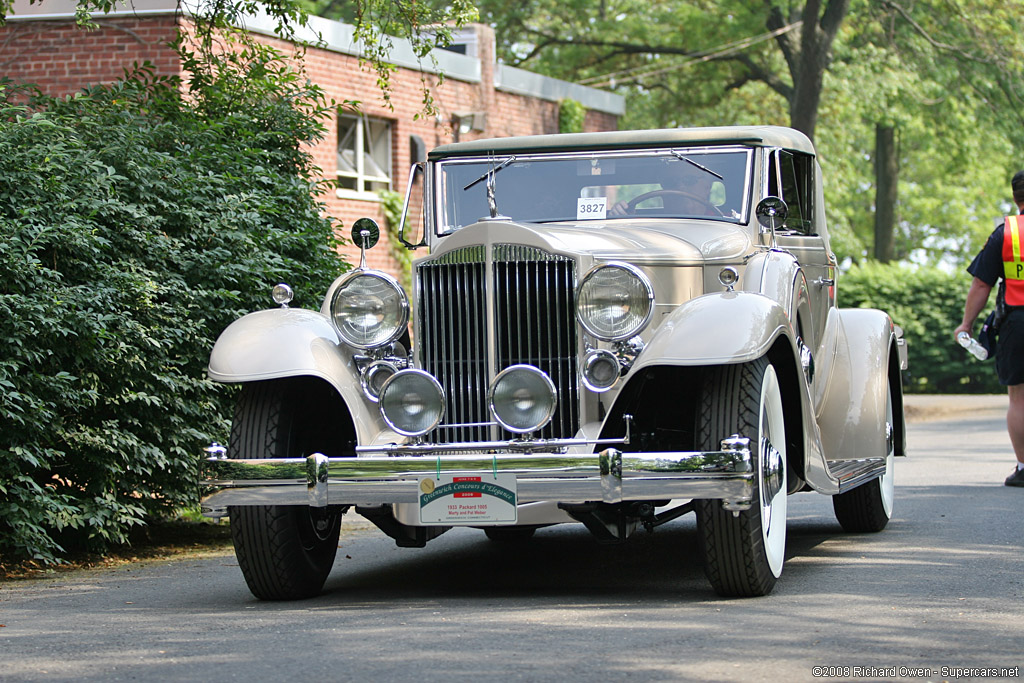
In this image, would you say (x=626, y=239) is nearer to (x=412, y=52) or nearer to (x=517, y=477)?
(x=517, y=477)

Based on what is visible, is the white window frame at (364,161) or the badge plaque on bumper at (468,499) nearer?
the badge plaque on bumper at (468,499)

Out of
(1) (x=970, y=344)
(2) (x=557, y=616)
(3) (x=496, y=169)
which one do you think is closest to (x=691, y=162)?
(3) (x=496, y=169)

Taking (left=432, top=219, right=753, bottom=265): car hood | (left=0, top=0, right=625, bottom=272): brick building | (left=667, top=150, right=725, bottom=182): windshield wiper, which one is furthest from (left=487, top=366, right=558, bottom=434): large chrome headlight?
(left=0, top=0, right=625, bottom=272): brick building

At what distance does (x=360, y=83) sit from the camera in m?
21.0

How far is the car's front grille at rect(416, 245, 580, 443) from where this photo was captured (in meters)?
6.20

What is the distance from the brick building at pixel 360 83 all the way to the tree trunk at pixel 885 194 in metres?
9.99

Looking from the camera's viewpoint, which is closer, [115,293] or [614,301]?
[614,301]

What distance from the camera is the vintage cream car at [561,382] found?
5.70 meters

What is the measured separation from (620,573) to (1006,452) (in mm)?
7609

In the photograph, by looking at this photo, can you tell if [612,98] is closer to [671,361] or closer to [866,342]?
[866,342]

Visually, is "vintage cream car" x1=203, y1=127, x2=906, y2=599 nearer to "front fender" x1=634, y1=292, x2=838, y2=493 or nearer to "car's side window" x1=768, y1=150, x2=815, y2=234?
"front fender" x1=634, y1=292, x2=838, y2=493

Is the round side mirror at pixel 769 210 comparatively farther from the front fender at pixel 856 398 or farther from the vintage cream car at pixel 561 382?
the front fender at pixel 856 398

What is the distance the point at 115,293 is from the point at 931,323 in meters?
22.5

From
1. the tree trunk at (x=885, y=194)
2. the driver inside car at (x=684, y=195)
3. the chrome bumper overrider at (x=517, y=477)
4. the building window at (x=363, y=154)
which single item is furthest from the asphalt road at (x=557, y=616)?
the tree trunk at (x=885, y=194)
